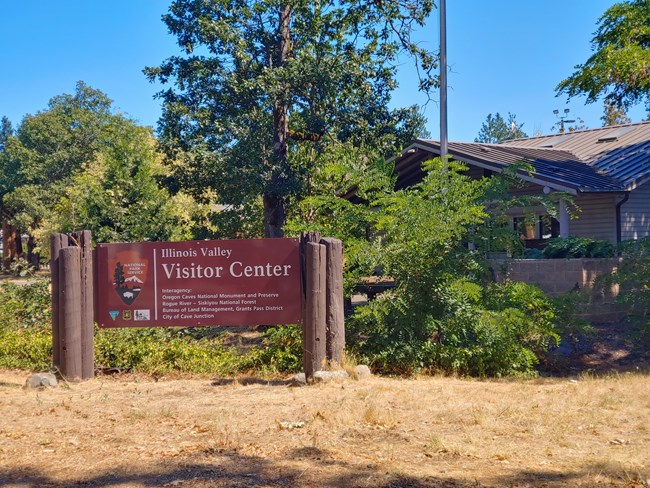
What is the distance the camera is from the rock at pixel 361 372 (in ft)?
30.0

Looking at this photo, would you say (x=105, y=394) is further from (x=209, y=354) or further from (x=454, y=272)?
(x=454, y=272)

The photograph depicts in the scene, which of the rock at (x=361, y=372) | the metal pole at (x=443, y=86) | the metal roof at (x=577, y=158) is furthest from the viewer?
the metal roof at (x=577, y=158)

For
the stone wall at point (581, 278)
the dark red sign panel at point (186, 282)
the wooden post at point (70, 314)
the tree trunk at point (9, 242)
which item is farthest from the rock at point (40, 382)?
the tree trunk at point (9, 242)

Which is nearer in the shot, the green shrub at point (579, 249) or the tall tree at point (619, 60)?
the green shrub at point (579, 249)

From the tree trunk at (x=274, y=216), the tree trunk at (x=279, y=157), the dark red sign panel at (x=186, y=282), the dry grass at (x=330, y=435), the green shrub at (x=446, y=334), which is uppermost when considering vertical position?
the tree trunk at (x=279, y=157)

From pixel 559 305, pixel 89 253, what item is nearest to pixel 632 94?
pixel 559 305

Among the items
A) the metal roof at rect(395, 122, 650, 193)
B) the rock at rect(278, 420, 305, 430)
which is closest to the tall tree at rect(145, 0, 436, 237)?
the metal roof at rect(395, 122, 650, 193)

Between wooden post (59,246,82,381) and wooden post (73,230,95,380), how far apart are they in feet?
0.23

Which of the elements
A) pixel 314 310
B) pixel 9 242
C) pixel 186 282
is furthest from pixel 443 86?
pixel 9 242

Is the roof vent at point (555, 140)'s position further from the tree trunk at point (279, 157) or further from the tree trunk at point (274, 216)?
the tree trunk at point (274, 216)

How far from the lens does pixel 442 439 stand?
620 cm

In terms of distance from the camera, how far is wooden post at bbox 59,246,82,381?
30.2 feet

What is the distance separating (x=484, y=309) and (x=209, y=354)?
395 centimetres

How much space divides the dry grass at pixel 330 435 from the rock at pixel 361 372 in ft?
0.68
